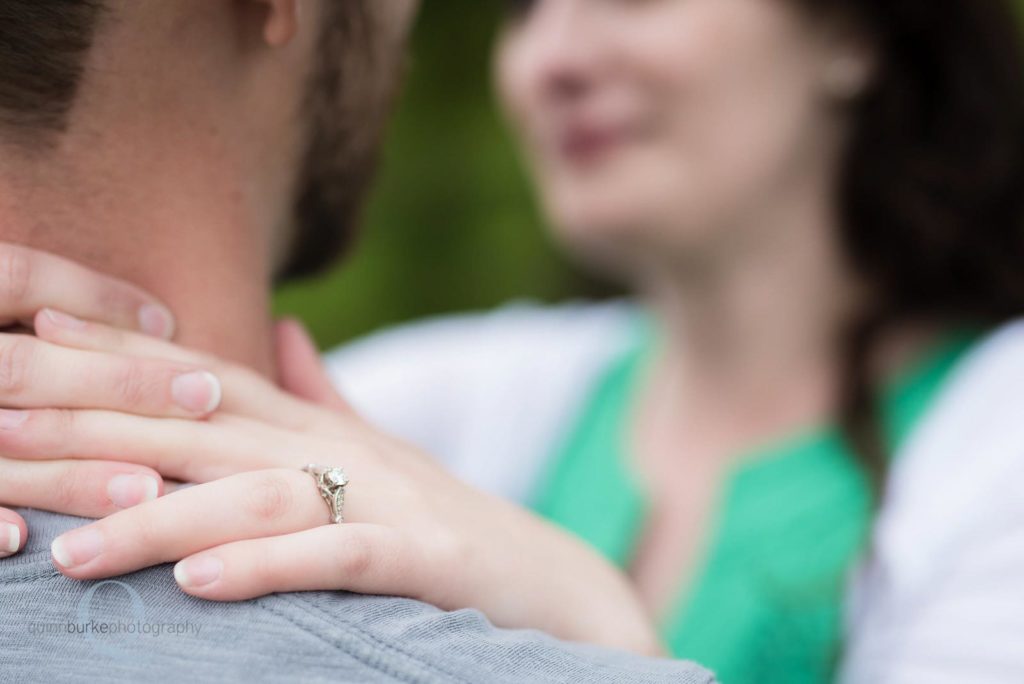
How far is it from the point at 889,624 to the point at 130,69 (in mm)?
1293

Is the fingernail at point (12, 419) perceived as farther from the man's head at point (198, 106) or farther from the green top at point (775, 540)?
the green top at point (775, 540)

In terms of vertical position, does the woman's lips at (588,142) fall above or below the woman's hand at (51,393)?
above

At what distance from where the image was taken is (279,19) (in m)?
0.87

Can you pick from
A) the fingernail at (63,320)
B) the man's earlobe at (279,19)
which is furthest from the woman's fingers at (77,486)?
the man's earlobe at (279,19)

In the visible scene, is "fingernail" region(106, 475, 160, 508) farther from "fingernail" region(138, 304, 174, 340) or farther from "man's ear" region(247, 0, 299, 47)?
"man's ear" region(247, 0, 299, 47)

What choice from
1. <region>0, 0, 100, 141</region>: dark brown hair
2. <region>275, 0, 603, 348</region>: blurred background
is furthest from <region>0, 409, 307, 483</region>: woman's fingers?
<region>275, 0, 603, 348</region>: blurred background

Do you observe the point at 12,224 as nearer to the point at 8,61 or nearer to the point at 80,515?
the point at 8,61

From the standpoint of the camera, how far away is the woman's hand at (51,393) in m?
0.77

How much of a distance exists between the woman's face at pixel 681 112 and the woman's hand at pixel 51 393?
1.32 m

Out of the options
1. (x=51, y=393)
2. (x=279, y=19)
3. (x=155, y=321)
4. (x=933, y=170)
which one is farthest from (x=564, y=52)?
(x=51, y=393)

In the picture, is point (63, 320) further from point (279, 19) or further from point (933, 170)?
point (933, 170)

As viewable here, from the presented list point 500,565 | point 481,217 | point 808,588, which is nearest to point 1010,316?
point 808,588

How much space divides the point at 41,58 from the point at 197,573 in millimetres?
389

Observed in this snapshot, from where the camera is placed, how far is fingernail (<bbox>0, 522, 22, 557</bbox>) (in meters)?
0.75
